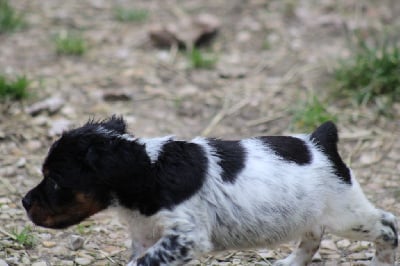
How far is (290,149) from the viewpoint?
13.0 ft

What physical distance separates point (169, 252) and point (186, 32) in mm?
5235

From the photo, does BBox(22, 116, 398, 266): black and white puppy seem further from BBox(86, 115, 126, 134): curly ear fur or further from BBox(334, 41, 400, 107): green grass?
BBox(334, 41, 400, 107): green grass

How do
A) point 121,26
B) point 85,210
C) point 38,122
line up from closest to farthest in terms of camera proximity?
point 85,210 → point 38,122 → point 121,26

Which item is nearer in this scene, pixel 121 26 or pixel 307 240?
pixel 307 240

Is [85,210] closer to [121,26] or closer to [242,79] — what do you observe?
[242,79]

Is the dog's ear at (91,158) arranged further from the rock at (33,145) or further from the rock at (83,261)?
the rock at (33,145)

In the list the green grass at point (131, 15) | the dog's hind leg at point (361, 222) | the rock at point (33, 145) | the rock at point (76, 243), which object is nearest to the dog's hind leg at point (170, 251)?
the dog's hind leg at point (361, 222)

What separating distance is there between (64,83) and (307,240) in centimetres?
388

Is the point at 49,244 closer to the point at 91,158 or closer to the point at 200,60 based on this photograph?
the point at 91,158

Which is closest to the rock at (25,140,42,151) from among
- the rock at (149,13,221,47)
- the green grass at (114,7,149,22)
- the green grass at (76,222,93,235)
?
the green grass at (76,222,93,235)

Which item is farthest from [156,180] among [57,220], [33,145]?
[33,145]

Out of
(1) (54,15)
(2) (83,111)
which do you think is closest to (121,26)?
(1) (54,15)

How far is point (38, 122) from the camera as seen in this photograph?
6340 millimetres

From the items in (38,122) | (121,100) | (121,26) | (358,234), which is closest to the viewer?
(358,234)
